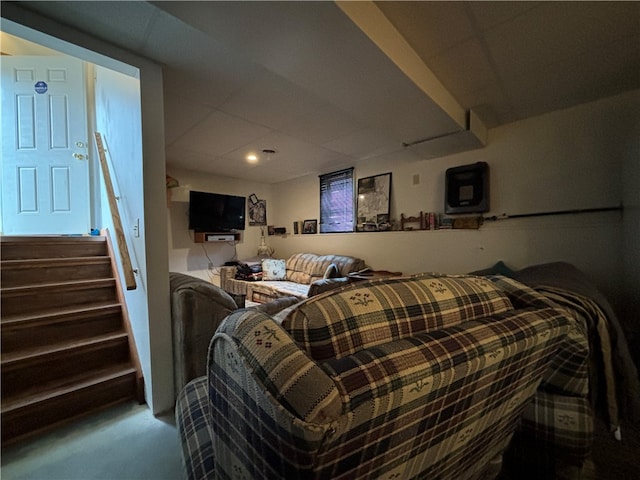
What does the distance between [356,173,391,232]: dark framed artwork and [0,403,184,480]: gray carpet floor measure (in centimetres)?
318

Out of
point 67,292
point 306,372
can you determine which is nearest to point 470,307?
point 306,372

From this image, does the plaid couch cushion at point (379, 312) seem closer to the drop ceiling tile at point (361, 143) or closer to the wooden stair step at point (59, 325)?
the wooden stair step at point (59, 325)

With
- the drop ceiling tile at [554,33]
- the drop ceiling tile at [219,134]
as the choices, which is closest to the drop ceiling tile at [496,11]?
the drop ceiling tile at [554,33]

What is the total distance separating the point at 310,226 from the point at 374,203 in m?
1.45

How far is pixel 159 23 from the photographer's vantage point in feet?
4.54

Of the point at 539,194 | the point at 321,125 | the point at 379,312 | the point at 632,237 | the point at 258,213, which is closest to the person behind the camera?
the point at 379,312

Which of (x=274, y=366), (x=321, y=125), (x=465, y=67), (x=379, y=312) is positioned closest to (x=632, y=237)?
(x=465, y=67)

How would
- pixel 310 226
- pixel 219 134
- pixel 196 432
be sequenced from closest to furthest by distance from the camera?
pixel 196 432 → pixel 219 134 → pixel 310 226

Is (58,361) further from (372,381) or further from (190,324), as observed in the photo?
(372,381)

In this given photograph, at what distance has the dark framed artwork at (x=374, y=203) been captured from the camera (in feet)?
12.3

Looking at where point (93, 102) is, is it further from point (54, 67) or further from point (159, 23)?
point (159, 23)

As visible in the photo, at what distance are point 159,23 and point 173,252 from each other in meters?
3.61

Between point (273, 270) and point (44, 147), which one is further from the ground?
point (44, 147)

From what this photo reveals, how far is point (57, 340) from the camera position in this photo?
190 cm
